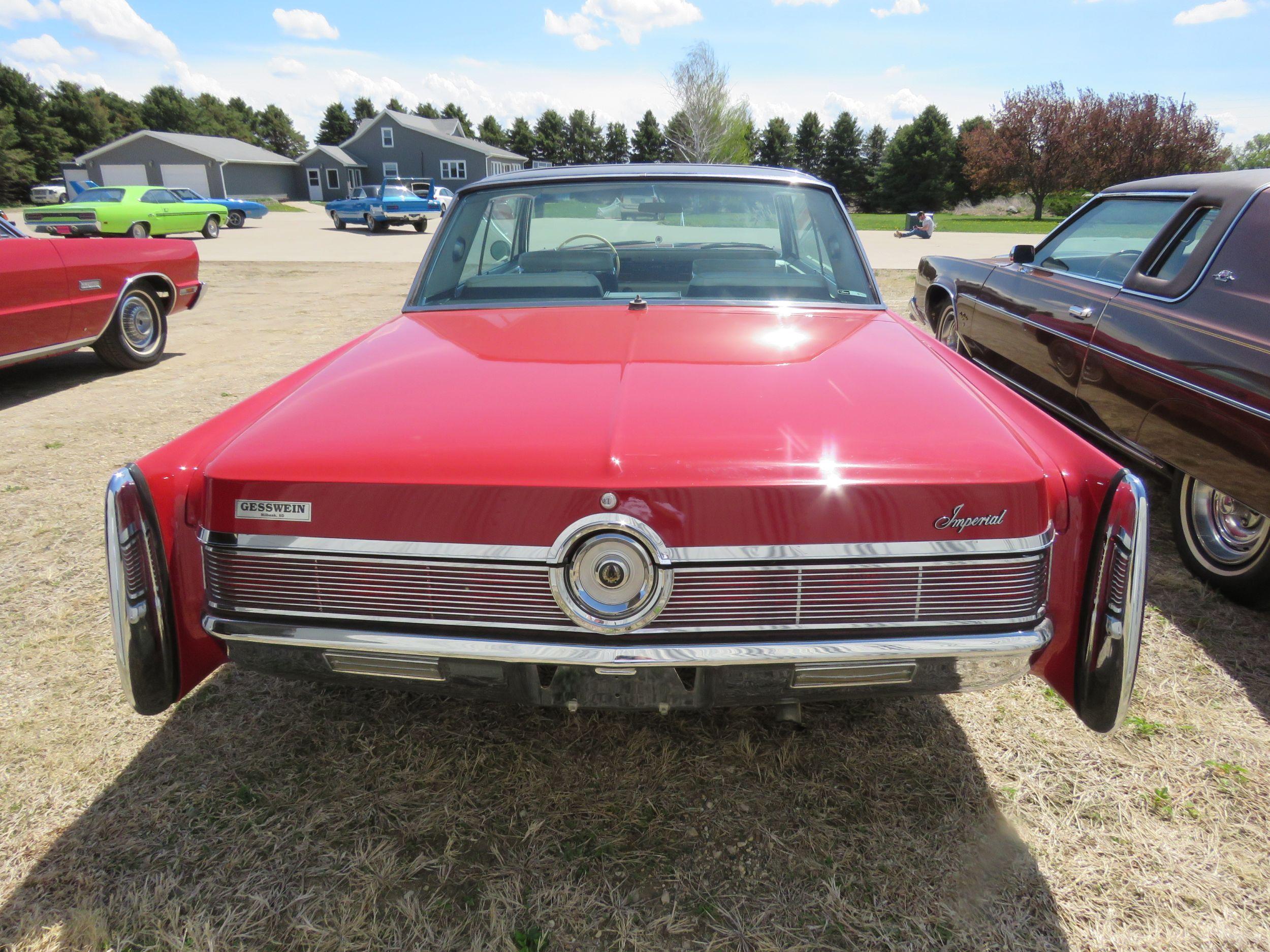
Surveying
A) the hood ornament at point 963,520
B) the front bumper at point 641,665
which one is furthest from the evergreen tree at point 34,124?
the hood ornament at point 963,520

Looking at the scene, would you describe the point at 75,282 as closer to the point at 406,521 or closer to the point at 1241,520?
the point at 406,521

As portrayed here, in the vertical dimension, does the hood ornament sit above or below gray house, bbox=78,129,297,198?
below

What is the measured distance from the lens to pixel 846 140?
181 ft

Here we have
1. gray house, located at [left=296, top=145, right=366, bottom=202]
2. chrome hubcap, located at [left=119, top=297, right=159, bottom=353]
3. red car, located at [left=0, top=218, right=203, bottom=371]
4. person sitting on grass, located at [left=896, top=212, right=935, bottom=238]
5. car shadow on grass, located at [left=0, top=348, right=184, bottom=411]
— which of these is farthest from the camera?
gray house, located at [left=296, top=145, right=366, bottom=202]

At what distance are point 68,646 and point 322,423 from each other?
1.79 meters

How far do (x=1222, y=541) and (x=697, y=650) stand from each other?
107 inches

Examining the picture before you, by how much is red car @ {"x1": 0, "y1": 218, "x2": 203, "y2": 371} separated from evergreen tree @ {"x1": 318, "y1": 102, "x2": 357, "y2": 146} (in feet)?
243

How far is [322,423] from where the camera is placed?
6.20 feet

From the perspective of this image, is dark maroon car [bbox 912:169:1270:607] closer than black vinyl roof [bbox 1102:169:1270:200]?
Yes

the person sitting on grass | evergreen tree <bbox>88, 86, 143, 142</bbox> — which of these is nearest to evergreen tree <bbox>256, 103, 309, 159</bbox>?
Result: evergreen tree <bbox>88, 86, 143, 142</bbox>

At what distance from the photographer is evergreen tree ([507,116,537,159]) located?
70.3 meters

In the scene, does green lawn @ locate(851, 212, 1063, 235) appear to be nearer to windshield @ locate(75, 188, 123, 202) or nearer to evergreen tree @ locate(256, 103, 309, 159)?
windshield @ locate(75, 188, 123, 202)

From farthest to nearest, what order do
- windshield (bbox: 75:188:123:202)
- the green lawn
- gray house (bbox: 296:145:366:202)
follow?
gray house (bbox: 296:145:366:202) → the green lawn → windshield (bbox: 75:188:123:202)

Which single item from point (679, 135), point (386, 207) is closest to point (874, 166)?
point (679, 135)
